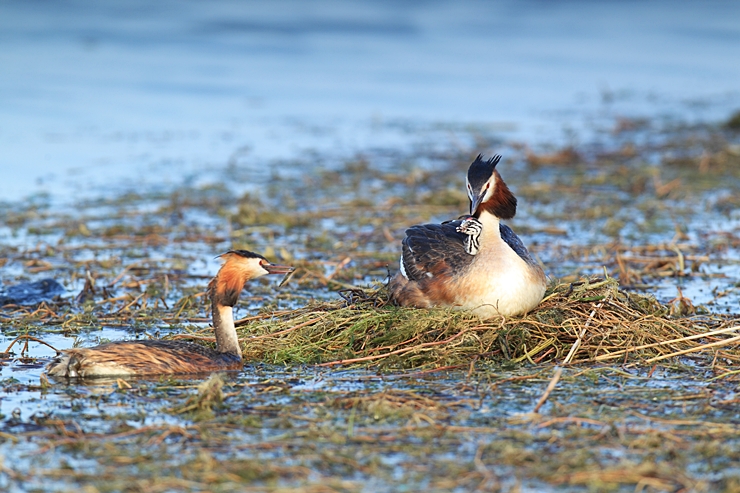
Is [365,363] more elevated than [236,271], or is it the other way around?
[236,271]

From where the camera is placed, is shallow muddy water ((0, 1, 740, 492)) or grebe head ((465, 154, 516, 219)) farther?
grebe head ((465, 154, 516, 219))

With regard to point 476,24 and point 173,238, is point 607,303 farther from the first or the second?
point 476,24

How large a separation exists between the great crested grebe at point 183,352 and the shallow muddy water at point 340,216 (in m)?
0.14

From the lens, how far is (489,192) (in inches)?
290

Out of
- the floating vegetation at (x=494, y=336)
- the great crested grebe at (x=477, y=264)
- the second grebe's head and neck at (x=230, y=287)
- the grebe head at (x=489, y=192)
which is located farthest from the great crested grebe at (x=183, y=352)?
the grebe head at (x=489, y=192)

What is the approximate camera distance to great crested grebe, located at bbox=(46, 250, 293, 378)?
20.9 ft

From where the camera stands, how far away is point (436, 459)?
16.3 ft

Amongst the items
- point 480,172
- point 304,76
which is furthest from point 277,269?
point 304,76

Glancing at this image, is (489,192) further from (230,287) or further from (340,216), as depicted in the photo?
(340,216)

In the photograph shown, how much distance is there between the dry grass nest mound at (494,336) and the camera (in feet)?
22.1

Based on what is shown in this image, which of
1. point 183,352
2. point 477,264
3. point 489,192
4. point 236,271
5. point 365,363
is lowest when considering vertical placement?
point 365,363

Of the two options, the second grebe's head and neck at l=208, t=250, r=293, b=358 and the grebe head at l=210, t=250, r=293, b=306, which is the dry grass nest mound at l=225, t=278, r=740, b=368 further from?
the grebe head at l=210, t=250, r=293, b=306

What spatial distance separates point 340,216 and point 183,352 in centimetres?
581

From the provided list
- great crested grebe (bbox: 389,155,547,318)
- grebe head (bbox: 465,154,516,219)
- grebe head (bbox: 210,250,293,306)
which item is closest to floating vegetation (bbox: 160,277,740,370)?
great crested grebe (bbox: 389,155,547,318)
